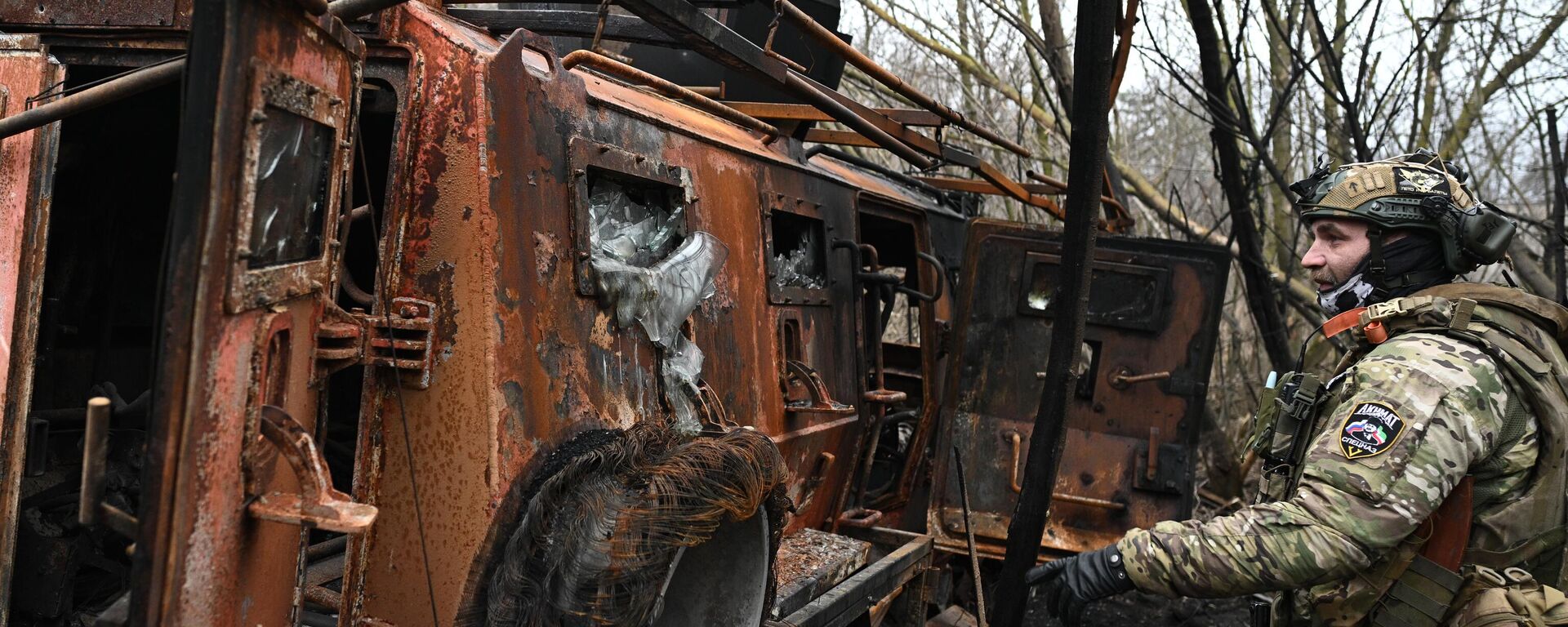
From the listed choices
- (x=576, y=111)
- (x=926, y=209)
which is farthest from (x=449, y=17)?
(x=926, y=209)

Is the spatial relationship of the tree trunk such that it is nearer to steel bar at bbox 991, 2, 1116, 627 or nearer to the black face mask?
steel bar at bbox 991, 2, 1116, 627

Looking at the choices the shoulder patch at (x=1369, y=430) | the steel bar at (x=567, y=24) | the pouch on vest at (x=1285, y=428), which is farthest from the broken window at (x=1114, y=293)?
the shoulder patch at (x=1369, y=430)

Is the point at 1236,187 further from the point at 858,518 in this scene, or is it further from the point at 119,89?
the point at 119,89

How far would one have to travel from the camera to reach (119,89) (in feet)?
7.55

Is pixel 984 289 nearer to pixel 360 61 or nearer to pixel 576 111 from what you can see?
pixel 576 111

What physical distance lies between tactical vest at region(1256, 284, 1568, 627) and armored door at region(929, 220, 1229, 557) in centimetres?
247

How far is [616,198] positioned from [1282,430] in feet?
6.20

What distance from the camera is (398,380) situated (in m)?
2.49

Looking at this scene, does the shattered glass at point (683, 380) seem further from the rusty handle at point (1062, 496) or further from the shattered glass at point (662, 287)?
the rusty handle at point (1062, 496)

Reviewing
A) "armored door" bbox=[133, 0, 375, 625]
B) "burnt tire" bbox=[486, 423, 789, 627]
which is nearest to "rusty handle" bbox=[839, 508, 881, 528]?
"burnt tire" bbox=[486, 423, 789, 627]

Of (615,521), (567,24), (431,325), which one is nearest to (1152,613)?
(567,24)

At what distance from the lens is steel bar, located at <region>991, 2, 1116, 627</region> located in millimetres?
3643

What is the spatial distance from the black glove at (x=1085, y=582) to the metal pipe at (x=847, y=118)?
5.26ft

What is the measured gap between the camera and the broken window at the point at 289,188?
195 cm
